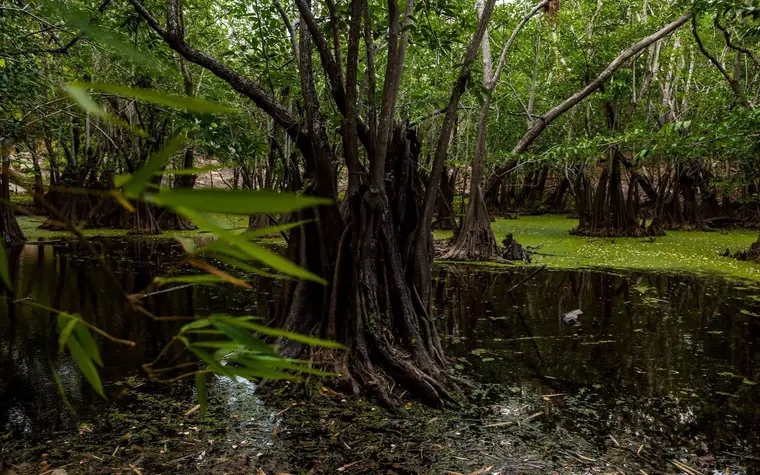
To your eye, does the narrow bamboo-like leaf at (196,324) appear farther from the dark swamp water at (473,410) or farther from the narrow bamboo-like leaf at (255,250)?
the dark swamp water at (473,410)

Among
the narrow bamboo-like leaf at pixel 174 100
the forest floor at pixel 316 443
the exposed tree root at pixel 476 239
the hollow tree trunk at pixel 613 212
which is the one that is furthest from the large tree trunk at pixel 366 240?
the hollow tree trunk at pixel 613 212

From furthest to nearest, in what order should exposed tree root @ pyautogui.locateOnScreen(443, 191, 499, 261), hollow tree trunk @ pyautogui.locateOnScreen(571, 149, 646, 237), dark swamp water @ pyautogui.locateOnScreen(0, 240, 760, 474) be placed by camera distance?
hollow tree trunk @ pyautogui.locateOnScreen(571, 149, 646, 237)
exposed tree root @ pyautogui.locateOnScreen(443, 191, 499, 261)
dark swamp water @ pyautogui.locateOnScreen(0, 240, 760, 474)

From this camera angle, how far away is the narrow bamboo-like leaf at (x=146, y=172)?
455 mm

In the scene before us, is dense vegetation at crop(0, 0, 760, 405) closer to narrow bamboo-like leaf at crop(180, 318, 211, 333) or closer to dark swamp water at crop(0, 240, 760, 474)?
narrow bamboo-like leaf at crop(180, 318, 211, 333)

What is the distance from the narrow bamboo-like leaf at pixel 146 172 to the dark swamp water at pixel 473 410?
1.42 meters

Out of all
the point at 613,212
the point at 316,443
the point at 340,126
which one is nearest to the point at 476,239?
the point at 613,212

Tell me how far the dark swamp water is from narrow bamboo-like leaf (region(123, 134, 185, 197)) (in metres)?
1.42

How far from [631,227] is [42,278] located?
45.2 ft

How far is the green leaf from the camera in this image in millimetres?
467

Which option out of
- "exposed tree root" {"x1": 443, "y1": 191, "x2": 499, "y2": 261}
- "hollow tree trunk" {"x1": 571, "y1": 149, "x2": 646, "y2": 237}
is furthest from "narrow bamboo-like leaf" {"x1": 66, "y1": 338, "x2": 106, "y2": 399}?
"hollow tree trunk" {"x1": 571, "y1": 149, "x2": 646, "y2": 237}

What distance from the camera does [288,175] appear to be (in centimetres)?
427

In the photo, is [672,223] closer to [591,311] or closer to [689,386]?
[591,311]

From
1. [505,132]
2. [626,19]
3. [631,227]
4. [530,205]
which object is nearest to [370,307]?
A: [631,227]

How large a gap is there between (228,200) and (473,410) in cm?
335
